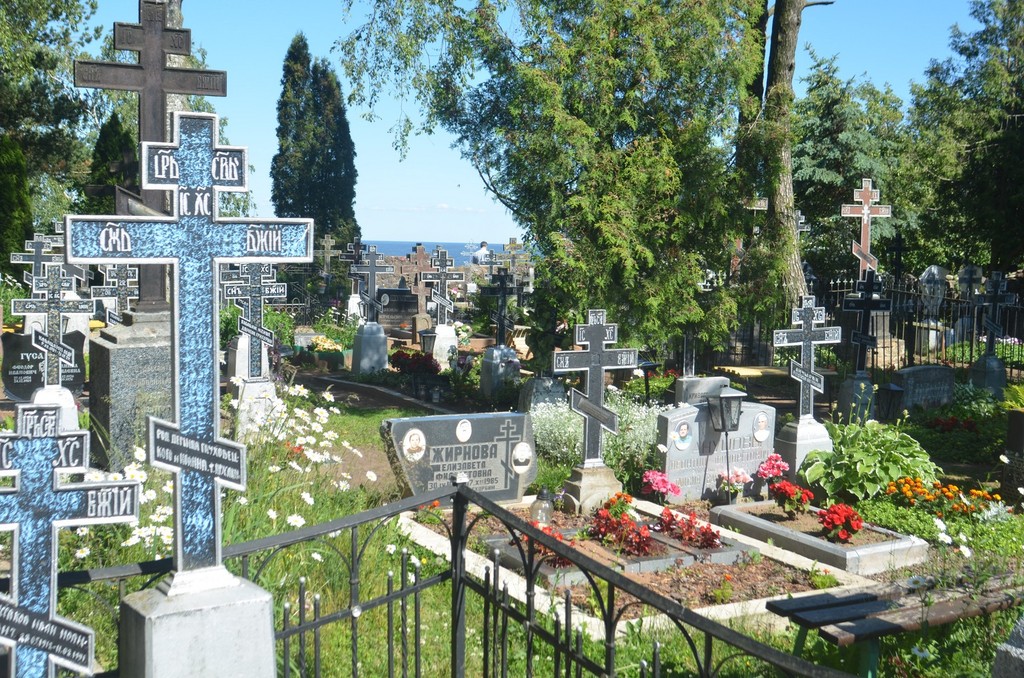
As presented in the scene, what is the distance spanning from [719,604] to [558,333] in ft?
24.5

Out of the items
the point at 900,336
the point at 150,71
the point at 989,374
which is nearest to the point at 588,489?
the point at 150,71

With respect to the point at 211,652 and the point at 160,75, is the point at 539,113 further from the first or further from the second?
the point at 211,652

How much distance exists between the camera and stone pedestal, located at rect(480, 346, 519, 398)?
51.0ft

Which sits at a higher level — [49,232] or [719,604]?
[49,232]

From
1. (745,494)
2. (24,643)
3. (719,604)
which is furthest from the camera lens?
(745,494)

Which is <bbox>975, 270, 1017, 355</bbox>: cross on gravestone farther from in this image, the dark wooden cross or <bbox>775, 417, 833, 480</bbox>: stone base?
the dark wooden cross

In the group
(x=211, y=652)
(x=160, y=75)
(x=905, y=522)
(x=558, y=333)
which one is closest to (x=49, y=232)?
(x=558, y=333)

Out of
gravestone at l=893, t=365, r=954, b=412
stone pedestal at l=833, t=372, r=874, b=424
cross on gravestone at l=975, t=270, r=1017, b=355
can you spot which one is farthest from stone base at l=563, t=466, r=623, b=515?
cross on gravestone at l=975, t=270, r=1017, b=355

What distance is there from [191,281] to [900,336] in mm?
20125

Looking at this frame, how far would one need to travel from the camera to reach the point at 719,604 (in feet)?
21.9

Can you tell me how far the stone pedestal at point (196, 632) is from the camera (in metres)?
3.24

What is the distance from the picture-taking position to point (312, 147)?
4141cm

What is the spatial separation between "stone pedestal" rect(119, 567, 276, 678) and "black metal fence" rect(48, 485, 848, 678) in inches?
5.9

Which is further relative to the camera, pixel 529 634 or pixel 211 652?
pixel 529 634
